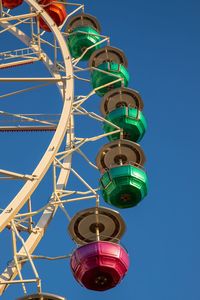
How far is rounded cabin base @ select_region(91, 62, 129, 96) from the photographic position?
878 inches

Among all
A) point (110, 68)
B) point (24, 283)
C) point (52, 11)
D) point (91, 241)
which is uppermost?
point (52, 11)

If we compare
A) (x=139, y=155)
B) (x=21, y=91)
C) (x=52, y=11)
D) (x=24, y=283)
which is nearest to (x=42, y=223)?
(x=24, y=283)

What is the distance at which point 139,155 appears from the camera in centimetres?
1850

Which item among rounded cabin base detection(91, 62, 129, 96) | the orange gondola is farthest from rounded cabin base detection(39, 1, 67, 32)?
rounded cabin base detection(91, 62, 129, 96)

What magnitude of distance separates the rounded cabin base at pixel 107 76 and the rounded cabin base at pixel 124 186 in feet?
16.3

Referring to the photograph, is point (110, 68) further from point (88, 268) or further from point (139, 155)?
point (88, 268)

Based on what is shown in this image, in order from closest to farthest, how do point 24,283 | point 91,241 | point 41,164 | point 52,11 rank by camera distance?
1. point 24,283
2. point 41,164
3. point 91,241
4. point 52,11

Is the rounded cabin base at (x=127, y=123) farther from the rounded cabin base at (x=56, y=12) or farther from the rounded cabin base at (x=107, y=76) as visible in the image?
the rounded cabin base at (x=56, y=12)

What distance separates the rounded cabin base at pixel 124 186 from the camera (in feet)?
57.4

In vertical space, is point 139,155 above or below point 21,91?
below

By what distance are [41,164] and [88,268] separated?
1.99 m

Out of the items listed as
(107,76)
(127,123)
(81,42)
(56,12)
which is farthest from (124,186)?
(56,12)

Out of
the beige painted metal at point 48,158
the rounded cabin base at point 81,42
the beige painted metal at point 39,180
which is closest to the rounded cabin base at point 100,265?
the beige painted metal at point 39,180

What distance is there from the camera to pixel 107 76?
2233cm
